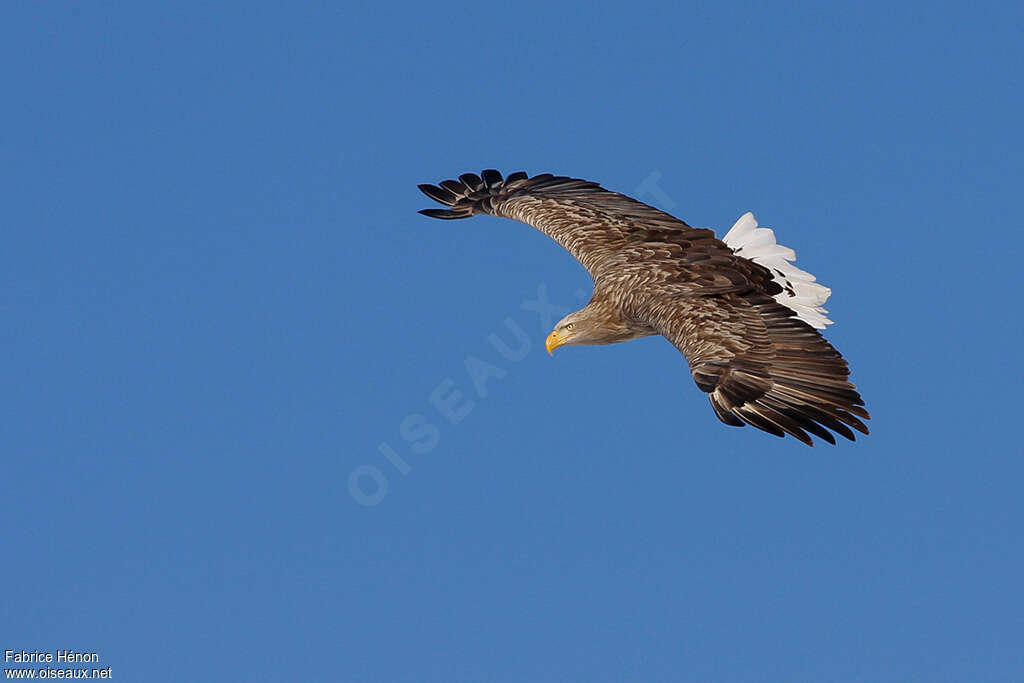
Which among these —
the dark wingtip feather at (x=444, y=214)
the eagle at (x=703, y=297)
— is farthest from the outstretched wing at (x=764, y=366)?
the dark wingtip feather at (x=444, y=214)

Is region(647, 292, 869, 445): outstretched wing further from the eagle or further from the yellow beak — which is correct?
the yellow beak

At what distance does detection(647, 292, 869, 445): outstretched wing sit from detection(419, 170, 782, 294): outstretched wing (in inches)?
16.8

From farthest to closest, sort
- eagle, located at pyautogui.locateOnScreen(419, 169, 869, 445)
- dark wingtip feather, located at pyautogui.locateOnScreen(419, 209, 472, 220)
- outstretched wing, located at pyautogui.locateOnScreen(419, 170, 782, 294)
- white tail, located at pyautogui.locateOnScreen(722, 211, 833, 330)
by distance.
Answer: dark wingtip feather, located at pyautogui.locateOnScreen(419, 209, 472, 220), white tail, located at pyautogui.locateOnScreen(722, 211, 833, 330), outstretched wing, located at pyautogui.locateOnScreen(419, 170, 782, 294), eagle, located at pyautogui.locateOnScreen(419, 169, 869, 445)

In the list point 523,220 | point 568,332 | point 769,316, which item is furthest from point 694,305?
point 523,220

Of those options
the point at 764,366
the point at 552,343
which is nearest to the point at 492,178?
the point at 552,343

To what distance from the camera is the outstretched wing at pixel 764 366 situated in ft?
34.0

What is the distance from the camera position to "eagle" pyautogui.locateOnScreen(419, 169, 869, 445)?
34.7 feet

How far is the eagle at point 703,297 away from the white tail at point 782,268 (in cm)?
1

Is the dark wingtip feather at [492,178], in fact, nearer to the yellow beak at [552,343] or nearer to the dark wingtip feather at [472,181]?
the dark wingtip feather at [472,181]

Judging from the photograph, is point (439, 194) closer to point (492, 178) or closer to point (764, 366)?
point (492, 178)

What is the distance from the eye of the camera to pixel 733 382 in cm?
1073

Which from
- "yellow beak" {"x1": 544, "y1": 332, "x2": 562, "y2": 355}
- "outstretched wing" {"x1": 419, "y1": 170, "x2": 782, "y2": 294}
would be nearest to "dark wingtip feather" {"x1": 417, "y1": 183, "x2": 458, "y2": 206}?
"outstretched wing" {"x1": 419, "y1": 170, "x2": 782, "y2": 294}

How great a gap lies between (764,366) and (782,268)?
9.87 ft

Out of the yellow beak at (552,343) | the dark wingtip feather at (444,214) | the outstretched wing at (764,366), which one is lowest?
the outstretched wing at (764,366)
